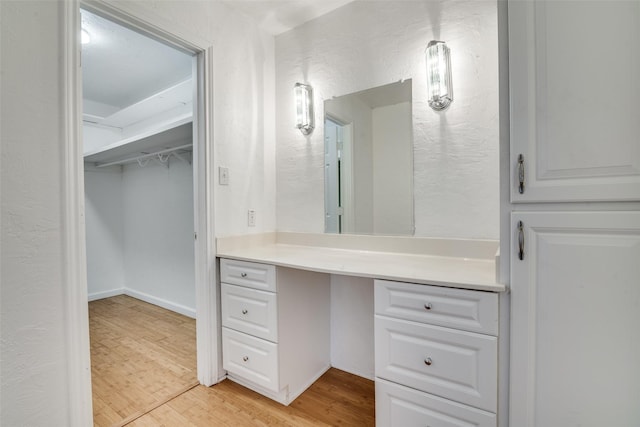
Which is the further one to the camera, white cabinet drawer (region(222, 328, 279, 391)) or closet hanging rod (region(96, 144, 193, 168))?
closet hanging rod (region(96, 144, 193, 168))

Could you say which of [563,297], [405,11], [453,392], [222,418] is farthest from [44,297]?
[405,11]

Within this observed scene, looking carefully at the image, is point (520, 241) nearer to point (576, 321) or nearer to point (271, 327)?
point (576, 321)

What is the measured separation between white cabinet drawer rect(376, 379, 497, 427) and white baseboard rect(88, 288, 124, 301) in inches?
145

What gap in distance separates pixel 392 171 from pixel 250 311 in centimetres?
117

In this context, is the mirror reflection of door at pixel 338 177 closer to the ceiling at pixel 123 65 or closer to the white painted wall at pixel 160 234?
the ceiling at pixel 123 65

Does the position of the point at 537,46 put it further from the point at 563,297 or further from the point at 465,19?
the point at 563,297

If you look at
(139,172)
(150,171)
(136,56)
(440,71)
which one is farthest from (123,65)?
(440,71)

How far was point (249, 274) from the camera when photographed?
171 cm

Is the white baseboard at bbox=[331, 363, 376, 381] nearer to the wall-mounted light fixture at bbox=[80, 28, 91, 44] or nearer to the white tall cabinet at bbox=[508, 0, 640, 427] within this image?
the white tall cabinet at bbox=[508, 0, 640, 427]

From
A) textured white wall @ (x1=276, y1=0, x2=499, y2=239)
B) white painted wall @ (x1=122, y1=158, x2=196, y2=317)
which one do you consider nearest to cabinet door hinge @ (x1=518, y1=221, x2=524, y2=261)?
textured white wall @ (x1=276, y1=0, x2=499, y2=239)

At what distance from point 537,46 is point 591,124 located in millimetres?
308

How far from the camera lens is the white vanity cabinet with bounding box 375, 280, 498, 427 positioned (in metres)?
1.07

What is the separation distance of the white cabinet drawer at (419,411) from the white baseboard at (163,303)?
7.51 feet

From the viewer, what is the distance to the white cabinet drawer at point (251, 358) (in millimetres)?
1630
